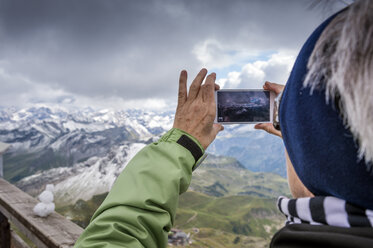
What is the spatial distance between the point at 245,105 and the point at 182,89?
0.62 meters

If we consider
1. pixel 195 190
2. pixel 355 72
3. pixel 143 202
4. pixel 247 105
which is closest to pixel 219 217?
pixel 195 190

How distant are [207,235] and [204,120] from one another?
9115 centimetres

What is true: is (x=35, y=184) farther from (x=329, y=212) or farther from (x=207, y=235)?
(x=329, y=212)

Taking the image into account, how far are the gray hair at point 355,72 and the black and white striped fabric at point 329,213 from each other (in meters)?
0.12

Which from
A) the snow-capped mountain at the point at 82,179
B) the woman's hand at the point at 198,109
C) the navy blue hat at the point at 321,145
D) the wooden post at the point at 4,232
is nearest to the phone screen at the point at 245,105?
the woman's hand at the point at 198,109

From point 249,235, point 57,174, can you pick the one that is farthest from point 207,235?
point 57,174

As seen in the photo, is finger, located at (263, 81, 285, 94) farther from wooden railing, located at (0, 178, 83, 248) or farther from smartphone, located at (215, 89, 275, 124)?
Result: wooden railing, located at (0, 178, 83, 248)

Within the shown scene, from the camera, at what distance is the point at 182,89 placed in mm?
1390

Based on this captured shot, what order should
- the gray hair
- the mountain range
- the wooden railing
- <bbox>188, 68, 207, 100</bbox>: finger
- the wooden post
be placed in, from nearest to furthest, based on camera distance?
the gray hair, <bbox>188, 68, 207, 100</bbox>: finger, the wooden railing, the wooden post, the mountain range

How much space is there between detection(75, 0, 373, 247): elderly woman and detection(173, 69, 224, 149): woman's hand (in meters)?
0.36

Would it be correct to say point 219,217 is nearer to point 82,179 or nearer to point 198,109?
point 82,179

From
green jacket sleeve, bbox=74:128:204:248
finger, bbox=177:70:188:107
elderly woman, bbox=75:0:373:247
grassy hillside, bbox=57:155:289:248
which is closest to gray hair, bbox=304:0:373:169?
elderly woman, bbox=75:0:373:247

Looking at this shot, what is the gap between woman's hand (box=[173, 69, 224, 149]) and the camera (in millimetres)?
1229

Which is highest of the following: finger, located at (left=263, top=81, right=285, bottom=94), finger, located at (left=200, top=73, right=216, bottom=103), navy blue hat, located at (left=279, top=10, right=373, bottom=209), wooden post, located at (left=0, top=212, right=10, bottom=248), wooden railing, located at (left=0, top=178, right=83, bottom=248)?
finger, located at (left=263, top=81, right=285, bottom=94)
